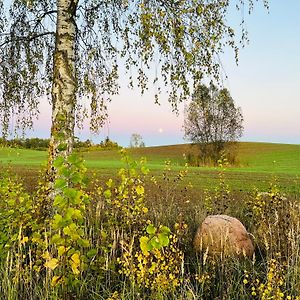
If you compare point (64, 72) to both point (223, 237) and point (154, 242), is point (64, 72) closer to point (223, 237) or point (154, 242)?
point (223, 237)

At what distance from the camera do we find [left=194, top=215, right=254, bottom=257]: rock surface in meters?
6.52

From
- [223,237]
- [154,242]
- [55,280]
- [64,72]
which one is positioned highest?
[64,72]

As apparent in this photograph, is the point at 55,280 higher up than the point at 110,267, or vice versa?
the point at 55,280

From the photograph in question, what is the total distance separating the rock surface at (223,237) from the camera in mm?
6520

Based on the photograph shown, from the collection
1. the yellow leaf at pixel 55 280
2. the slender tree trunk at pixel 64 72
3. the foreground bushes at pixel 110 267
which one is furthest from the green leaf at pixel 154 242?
the slender tree trunk at pixel 64 72

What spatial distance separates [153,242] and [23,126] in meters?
7.22

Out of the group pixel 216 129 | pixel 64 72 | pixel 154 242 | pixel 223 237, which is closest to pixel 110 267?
pixel 154 242

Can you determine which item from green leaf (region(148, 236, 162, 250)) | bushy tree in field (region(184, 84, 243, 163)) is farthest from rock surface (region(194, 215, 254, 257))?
bushy tree in field (region(184, 84, 243, 163))

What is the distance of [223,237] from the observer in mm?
6559

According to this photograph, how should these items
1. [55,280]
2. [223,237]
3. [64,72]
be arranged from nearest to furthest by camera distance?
[55,280]
[223,237]
[64,72]

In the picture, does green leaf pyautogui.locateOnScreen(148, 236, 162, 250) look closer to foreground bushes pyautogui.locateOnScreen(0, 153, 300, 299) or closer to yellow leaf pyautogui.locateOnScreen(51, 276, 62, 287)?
foreground bushes pyautogui.locateOnScreen(0, 153, 300, 299)

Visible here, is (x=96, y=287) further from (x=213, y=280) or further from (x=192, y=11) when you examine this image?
(x=192, y=11)

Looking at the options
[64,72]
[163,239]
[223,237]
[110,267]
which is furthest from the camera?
[64,72]

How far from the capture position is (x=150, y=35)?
23.2 feet
